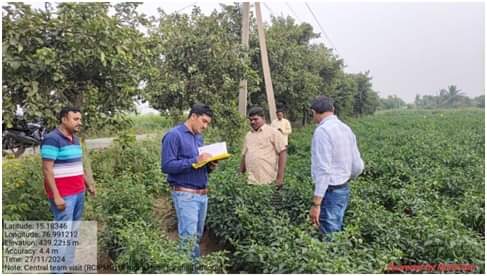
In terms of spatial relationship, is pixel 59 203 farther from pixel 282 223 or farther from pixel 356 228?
pixel 356 228

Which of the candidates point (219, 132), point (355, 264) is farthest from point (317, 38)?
point (355, 264)

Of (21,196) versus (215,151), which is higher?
(215,151)

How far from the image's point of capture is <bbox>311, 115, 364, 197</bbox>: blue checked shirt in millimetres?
3705

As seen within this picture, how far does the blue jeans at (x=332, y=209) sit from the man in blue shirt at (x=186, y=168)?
1.11m

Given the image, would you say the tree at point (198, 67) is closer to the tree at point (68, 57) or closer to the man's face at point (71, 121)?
the tree at point (68, 57)

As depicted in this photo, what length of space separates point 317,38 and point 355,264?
2246 centimetres

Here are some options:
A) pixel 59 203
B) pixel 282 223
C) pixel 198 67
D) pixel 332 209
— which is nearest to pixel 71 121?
pixel 59 203

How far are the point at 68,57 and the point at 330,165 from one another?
2.71m

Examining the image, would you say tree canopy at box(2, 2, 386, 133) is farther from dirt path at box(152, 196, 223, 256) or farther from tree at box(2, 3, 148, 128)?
dirt path at box(152, 196, 223, 256)

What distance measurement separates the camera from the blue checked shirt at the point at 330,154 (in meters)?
3.71

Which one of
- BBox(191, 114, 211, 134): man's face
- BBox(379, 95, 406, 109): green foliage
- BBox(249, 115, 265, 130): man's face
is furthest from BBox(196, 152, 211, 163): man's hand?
BBox(379, 95, 406, 109): green foliage

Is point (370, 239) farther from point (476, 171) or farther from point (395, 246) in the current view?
point (476, 171)

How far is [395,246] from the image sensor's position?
369cm

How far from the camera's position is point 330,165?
147 inches
